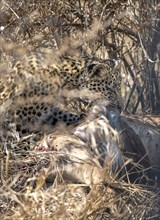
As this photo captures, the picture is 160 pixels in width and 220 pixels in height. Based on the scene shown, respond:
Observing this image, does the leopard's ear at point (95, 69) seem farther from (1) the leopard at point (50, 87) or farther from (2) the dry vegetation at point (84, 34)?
(2) the dry vegetation at point (84, 34)

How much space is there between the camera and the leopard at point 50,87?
6703 mm

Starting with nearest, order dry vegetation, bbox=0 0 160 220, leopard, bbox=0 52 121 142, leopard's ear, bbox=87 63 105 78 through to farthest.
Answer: dry vegetation, bbox=0 0 160 220, leopard, bbox=0 52 121 142, leopard's ear, bbox=87 63 105 78

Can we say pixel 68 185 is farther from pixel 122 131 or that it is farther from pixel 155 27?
pixel 155 27

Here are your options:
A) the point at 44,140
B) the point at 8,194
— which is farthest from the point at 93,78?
the point at 8,194

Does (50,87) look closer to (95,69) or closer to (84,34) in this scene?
(95,69)

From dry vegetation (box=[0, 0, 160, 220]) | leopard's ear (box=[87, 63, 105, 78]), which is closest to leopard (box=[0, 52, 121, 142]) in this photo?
leopard's ear (box=[87, 63, 105, 78])

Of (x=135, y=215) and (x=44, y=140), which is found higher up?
(x=44, y=140)

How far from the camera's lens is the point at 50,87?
6.80 m

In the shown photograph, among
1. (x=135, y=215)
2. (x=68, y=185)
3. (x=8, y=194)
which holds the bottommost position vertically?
(x=135, y=215)

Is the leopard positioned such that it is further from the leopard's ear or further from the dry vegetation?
the dry vegetation

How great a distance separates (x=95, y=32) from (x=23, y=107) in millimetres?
913

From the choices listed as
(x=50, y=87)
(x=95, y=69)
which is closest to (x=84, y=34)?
(x=95, y=69)

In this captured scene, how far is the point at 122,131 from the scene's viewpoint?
6.11 m

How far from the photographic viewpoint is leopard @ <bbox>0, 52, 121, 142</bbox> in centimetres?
670
